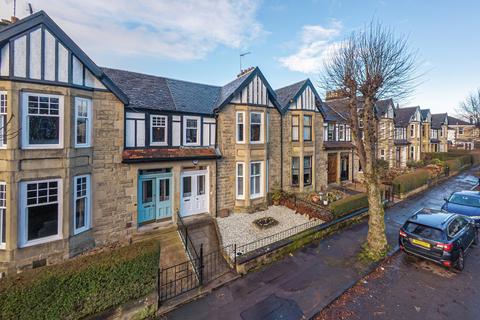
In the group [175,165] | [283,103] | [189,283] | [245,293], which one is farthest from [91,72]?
[283,103]

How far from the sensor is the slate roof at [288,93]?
1666cm

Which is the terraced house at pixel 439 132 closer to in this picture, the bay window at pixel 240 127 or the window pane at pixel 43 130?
the bay window at pixel 240 127

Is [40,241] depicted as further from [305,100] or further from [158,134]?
[305,100]

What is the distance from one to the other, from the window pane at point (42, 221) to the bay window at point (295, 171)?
1417 cm

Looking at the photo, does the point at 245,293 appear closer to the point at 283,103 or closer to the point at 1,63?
the point at 1,63

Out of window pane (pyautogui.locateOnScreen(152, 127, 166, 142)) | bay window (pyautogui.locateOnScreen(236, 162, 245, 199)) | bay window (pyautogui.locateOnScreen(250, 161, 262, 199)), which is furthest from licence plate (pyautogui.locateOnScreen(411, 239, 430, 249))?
window pane (pyautogui.locateOnScreen(152, 127, 166, 142))

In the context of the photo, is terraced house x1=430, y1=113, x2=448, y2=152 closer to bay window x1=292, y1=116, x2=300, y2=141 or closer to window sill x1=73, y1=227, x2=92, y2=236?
bay window x1=292, y1=116, x2=300, y2=141

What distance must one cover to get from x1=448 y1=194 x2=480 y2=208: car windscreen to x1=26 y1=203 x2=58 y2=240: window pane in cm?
2071

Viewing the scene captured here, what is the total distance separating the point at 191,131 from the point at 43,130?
256 inches

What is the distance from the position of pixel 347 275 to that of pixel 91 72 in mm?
13265

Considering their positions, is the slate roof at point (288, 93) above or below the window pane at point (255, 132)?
above

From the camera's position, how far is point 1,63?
7758 millimetres

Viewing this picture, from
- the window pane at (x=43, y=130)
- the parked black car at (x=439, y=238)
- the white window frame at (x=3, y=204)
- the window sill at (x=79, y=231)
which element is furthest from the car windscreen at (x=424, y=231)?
the white window frame at (x=3, y=204)

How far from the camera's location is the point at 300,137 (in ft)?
55.4
